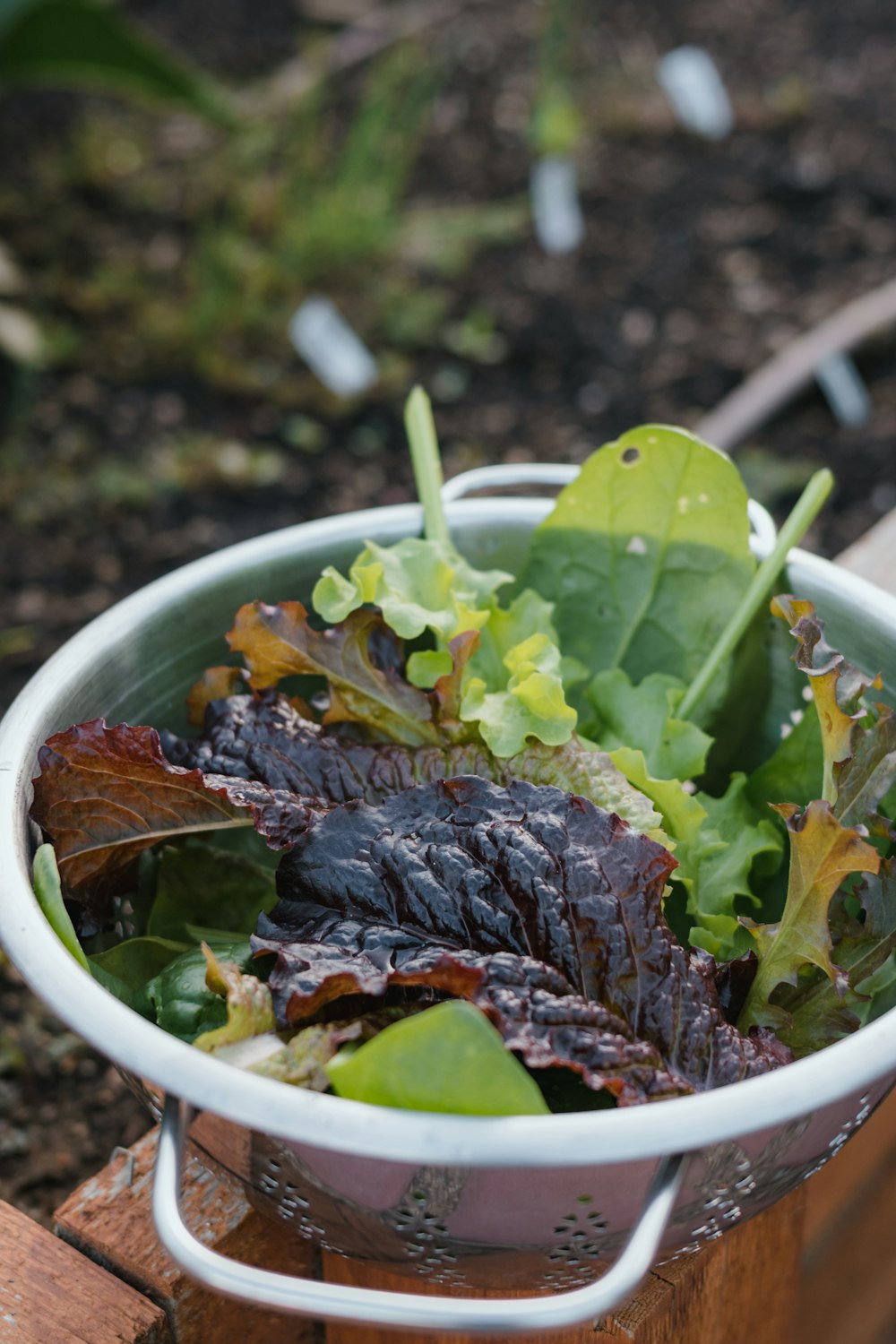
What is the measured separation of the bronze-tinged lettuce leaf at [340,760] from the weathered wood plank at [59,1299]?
1.00 ft

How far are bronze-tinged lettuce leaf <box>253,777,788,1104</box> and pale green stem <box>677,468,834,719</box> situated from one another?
0.68ft

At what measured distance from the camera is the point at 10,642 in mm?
1751

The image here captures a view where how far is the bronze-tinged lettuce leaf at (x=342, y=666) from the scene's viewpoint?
2.60ft

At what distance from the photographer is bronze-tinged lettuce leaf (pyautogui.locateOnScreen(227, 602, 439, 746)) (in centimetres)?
79

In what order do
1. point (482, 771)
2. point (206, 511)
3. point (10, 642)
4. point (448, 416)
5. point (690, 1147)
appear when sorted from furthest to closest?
point (448, 416) < point (206, 511) < point (10, 642) < point (482, 771) < point (690, 1147)

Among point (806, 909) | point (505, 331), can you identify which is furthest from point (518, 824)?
point (505, 331)

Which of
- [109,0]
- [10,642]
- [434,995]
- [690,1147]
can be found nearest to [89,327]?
[10,642]

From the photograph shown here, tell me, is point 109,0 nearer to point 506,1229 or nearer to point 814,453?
point 814,453

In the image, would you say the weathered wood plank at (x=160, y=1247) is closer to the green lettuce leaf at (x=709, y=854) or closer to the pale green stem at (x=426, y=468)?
the green lettuce leaf at (x=709, y=854)

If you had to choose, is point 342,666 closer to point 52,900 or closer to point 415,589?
point 415,589

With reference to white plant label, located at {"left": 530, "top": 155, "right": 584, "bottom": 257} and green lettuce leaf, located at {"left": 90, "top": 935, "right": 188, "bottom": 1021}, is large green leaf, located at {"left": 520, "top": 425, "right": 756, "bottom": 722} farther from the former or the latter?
white plant label, located at {"left": 530, "top": 155, "right": 584, "bottom": 257}

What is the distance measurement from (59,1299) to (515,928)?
14.4 inches

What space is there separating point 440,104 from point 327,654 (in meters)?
2.67

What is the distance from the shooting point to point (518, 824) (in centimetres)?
66
